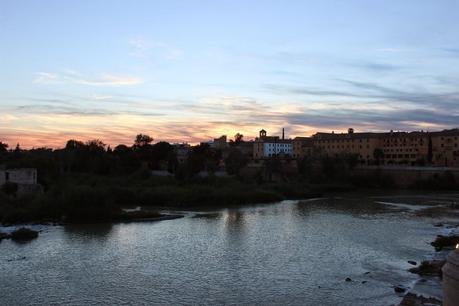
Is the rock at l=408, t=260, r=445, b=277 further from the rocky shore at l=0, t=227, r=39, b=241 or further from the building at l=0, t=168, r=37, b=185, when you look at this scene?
the building at l=0, t=168, r=37, b=185

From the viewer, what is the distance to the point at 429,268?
19.8 m

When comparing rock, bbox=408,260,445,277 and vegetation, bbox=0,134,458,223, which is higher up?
vegetation, bbox=0,134,458,223

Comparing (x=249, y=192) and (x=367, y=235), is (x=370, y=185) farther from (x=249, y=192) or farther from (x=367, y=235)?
(x=367, y=235)

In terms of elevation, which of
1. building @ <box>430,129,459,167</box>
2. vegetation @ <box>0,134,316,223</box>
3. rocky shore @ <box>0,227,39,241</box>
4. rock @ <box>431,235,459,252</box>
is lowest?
rocky shore @ <box>0,227,39,241</box>

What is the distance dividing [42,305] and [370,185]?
195 ft

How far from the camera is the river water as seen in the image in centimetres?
1723

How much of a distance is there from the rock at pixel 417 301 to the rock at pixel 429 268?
3627 mm

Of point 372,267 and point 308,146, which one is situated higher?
point 308,146

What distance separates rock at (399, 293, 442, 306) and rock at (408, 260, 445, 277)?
3.63m

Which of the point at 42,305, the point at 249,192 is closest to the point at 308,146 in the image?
the point at 249,192

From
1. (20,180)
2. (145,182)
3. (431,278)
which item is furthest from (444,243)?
(145,182)

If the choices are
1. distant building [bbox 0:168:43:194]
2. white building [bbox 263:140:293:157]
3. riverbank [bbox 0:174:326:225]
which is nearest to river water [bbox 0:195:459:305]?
riverbank [bbox 0:174:326:225]

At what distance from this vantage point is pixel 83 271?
2055 cm

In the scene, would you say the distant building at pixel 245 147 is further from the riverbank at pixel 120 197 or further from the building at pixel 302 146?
the riverbank at pixel 120 197
